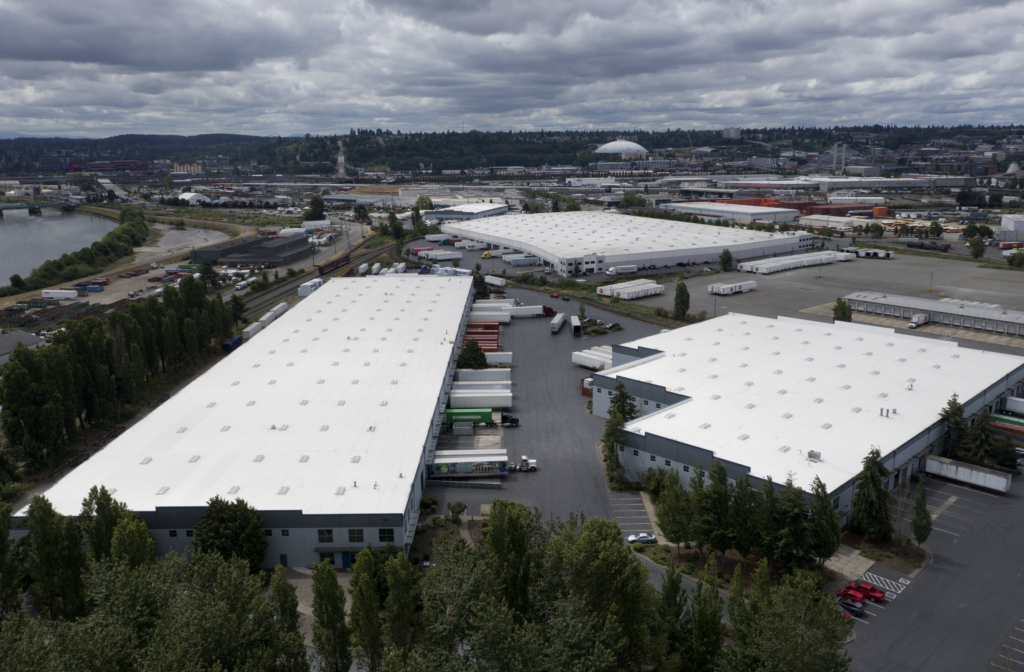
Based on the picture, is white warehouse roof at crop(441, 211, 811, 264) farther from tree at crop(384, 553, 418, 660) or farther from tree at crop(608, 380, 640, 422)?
tree at crop(384, 553, 418, 660)

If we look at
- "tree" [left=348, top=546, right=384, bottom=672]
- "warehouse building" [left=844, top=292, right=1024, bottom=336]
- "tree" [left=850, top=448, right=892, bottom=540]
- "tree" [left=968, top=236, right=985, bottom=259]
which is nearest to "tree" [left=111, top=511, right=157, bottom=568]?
"tree" [left=348, top=546, right=384, bottom=672]

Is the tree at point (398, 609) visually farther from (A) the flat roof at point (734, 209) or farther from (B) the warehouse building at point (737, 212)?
(A) the flat roof at point (734, 209)

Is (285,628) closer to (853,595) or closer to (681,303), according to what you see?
(853,595)

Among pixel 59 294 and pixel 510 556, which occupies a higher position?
pixel 510 556

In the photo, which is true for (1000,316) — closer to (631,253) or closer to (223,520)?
(631,253)

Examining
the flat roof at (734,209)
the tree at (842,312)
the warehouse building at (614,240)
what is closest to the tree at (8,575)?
the tree at (842,312)

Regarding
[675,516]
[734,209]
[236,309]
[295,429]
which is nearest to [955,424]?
[675,516]

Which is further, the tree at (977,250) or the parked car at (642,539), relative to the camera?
the tree at (977,250)
